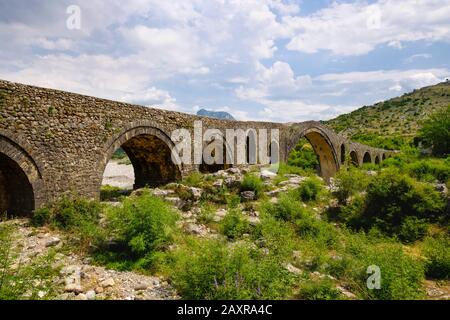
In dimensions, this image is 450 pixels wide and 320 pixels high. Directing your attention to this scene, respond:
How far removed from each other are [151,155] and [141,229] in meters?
8.05

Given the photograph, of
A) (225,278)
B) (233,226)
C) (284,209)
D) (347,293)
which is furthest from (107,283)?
(284,209)

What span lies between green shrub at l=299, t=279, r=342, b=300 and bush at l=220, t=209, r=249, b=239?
3.46m

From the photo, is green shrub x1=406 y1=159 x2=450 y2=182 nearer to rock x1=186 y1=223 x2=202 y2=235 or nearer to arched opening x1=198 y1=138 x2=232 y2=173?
arched opening x1=198 y1=138 x2=232 y2=173

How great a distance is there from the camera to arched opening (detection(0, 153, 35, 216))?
9.09 m

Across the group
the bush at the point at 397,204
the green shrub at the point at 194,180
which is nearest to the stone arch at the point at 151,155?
the green shrub at the point at 194,180

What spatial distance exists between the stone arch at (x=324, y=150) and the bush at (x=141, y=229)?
20.5m

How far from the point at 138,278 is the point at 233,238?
347 centimetres

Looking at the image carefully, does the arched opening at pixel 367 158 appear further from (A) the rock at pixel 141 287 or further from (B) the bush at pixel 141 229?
(A) the rock at pixel 141 287

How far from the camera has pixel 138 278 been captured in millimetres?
6383

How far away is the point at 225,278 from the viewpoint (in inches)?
201

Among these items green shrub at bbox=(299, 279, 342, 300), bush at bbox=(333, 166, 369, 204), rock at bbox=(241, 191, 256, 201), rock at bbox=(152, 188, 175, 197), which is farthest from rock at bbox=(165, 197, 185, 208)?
bush at bbox=(333, 166, 369, 204)

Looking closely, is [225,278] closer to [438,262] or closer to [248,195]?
[438,262]

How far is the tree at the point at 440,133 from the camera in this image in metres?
29.6
